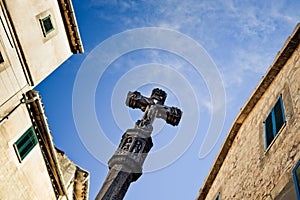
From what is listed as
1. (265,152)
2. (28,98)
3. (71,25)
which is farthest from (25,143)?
(265,152)

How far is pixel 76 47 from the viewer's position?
12633 millimetres

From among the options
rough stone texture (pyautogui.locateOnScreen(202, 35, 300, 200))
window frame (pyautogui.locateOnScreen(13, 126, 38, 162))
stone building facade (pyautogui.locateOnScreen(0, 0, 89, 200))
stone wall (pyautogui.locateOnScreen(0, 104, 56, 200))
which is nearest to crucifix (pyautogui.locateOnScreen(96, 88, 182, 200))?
stone building facade (pyautogui.locateOnScreen(0, 0, 89, 200))

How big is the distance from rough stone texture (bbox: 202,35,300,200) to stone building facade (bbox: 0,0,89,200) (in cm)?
487

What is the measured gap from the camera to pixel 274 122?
21.9 ft

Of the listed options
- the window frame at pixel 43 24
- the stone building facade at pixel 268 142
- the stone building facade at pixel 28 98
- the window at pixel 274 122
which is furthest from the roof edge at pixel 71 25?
the window at pixel 274 122

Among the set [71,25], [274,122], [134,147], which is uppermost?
[134,147]

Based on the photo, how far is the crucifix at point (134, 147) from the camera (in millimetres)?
14445

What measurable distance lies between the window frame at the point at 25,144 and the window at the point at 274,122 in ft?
19.5

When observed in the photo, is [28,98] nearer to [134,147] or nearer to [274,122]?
[274,122]

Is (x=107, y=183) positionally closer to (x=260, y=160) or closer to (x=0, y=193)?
(x=0, y=193)

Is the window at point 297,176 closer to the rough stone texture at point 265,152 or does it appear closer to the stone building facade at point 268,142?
the stone building facade at point 268,142

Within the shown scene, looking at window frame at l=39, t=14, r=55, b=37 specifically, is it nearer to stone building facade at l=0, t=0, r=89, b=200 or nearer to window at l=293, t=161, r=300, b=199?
stone building facade at l=0, t=0, r=89, b=200

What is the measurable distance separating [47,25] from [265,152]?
755cm

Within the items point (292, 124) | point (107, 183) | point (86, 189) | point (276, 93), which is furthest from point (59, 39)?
point (292, 124)
